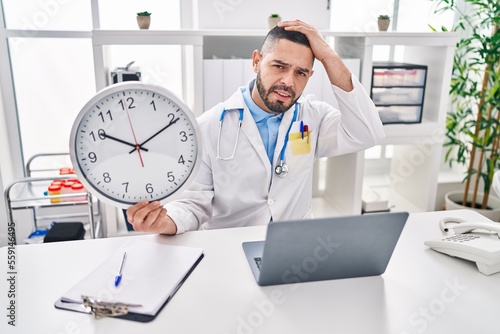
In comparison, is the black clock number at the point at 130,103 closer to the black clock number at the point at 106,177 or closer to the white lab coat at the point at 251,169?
the black clock number at the point at 106,177

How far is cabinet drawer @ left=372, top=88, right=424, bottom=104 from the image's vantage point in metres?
2.95

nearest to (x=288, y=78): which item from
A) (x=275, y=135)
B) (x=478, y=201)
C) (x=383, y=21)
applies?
(x=275, y=135)

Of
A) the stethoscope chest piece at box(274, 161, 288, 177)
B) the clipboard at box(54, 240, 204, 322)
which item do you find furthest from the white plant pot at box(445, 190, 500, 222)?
the clipboard at box(54, 240, 204, 322)

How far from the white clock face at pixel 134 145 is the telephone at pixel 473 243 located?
680mm

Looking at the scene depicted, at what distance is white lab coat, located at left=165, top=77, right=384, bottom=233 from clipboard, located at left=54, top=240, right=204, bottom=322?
0.41m

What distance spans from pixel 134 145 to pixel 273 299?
0.48 m

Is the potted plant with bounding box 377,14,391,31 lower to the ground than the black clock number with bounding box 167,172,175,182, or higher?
higher

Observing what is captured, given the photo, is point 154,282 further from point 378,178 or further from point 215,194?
point 378,178

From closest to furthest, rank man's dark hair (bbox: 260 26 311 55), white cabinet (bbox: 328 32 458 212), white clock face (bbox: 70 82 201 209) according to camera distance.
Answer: white clock face (bbox: 70 82 201 209)
man's dark hair (bbox: 260 26 311 55)
white cabinet (bbox: 328 32 458 212)

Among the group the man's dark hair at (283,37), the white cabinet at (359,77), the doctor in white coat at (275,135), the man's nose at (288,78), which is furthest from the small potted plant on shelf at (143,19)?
the man's nose at (288,78)

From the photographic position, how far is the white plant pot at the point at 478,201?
313cm

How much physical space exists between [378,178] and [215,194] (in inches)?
96.6

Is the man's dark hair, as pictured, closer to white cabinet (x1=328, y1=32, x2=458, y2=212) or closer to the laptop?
the laptop

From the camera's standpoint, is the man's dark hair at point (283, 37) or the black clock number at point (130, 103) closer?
the black clock number at point (130, 103)
